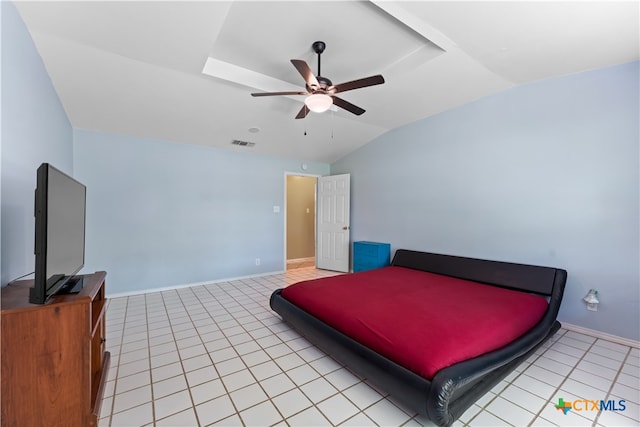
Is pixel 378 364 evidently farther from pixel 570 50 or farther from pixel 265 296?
pixel 570 50

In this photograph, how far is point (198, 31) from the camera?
2.28 meters

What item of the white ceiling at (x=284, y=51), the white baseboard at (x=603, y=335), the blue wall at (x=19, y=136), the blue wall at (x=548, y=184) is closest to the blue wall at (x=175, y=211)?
the white ceiling at (x=284, y=51)

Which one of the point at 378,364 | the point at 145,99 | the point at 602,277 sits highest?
the point at 145,99

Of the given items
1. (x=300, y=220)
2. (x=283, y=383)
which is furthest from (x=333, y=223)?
(x=283, y=383)

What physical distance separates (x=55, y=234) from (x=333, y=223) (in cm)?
Answer: 460

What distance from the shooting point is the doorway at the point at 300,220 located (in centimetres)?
680

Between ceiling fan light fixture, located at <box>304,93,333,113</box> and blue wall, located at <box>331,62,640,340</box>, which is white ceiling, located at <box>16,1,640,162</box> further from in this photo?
ceiling fan light fixture, located at <box>304,93,333,113</box>

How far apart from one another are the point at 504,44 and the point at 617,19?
741 millimetres

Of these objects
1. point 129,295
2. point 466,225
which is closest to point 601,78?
point 466,225

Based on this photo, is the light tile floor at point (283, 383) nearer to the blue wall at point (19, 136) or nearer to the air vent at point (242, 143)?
the blue wall at point (19, 136)

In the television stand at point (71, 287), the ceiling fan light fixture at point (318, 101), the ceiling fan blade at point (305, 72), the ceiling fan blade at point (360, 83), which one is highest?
the ceiling fan blade at point (305, 72)

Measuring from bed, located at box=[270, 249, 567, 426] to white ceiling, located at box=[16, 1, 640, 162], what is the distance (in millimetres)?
2262

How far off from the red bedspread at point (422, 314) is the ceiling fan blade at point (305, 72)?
2032mm

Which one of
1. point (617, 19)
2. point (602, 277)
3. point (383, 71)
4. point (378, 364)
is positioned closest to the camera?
point (378, 364)
